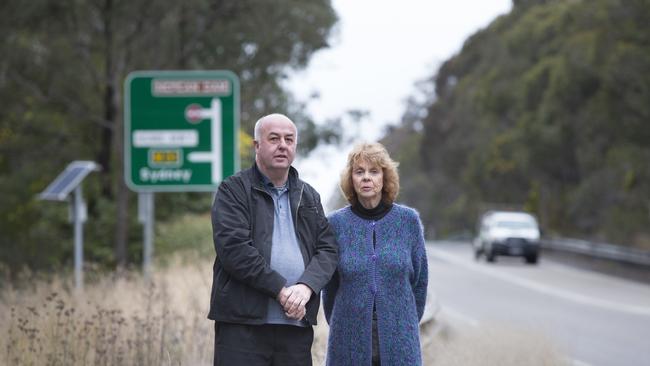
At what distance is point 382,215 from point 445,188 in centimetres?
8371

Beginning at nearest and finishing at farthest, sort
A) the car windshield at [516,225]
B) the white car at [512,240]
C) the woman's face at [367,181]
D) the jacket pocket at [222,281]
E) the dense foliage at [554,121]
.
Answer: the jacket pocket at [222,281] < the woman's face at [367,181] < the dense foliage at [554,121] < the white car at [512,240] < the car windshield at [516,225]

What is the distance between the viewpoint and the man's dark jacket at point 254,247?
4.70 m

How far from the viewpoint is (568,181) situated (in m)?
54.9

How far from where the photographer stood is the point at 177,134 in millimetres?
14586

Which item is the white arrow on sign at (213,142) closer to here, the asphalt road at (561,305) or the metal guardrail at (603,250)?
the asphalt road at (561,305)

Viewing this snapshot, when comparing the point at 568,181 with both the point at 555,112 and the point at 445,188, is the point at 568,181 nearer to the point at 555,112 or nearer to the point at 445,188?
the point at 555,112


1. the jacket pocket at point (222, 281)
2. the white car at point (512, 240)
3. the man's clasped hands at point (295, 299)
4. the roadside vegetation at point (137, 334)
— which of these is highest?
the jacket pocket at point (222, 281)

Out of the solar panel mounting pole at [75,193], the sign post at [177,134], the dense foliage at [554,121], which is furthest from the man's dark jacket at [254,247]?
the dense foliage at [554,121]

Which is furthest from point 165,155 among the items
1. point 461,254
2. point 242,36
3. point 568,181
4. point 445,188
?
point 445,188

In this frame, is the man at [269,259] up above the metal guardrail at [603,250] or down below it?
above

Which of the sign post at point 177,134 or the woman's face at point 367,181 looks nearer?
the woman's face at point 367,181

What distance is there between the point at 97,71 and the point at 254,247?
82.6 feet

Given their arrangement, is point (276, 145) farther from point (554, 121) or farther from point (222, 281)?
point (554, 121)

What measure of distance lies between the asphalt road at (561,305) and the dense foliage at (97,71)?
23.4 feet
